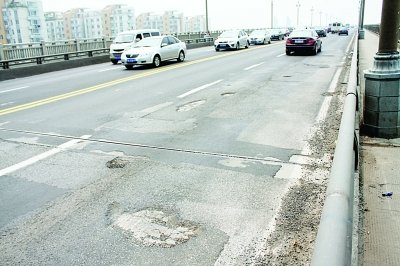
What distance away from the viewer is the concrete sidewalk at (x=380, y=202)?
3375mm

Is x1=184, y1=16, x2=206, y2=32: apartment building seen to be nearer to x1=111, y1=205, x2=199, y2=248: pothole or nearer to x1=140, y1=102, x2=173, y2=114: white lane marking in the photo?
x1=140, y1=102, x2=173, y2=114: white lane marking

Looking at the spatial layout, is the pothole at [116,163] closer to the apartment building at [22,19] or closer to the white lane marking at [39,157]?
the white lane marking at [39,157]

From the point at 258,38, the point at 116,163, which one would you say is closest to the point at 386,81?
the point at 116,163

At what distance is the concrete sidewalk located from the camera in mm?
3375

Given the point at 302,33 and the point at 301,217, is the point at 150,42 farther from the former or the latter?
the point at 301,217

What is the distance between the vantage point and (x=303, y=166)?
5480 mm

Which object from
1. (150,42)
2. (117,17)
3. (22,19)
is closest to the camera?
(150,42)

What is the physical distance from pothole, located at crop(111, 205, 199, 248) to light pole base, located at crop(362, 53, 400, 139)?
158 inches

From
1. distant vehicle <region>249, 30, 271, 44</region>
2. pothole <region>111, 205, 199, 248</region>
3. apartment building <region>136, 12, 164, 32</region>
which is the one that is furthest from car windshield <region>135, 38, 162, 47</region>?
apartment building <region>136, 12, 164, 32</region>

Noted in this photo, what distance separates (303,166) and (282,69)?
13.2 metres

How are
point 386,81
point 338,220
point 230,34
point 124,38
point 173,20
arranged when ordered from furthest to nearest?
point 173,20
point 230,34
point 124,38
point 386,81
point 338,220

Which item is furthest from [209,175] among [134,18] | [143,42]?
[134,18]

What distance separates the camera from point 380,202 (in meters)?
4.33

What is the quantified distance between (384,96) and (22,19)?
313 feet
